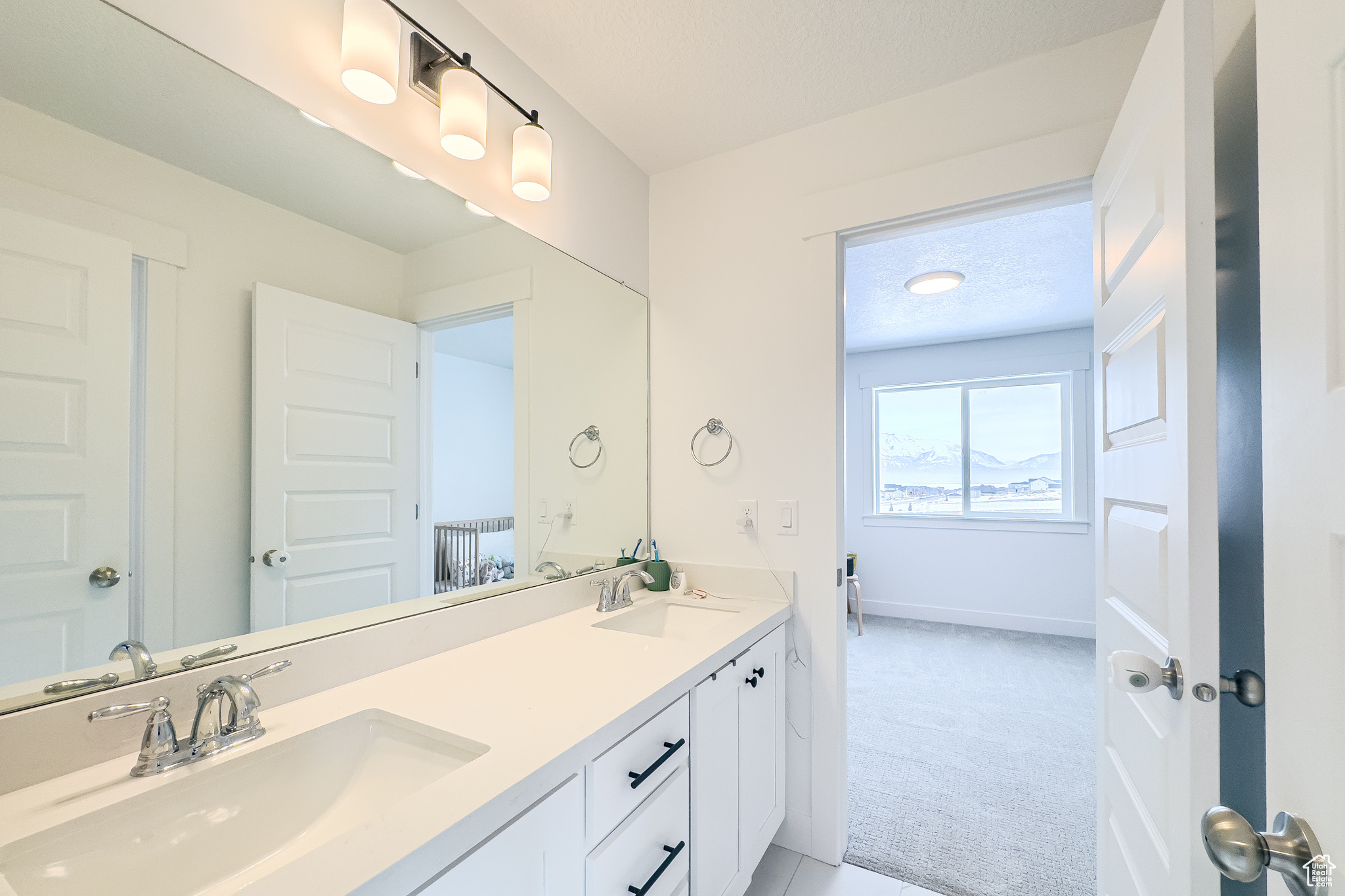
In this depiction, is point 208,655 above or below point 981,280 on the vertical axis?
below

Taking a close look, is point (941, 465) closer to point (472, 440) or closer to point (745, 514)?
point (745, 514)

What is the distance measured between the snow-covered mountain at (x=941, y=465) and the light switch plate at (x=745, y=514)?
360 centimetres

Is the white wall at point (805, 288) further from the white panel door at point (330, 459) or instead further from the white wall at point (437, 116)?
the white panel door at point (330, 459)

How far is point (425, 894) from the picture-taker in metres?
0.66

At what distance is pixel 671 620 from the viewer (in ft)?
6.31

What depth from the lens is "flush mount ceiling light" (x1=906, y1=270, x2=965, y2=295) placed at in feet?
10.6

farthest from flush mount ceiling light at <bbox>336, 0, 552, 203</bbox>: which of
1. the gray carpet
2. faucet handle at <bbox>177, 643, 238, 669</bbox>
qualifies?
the gray carpet

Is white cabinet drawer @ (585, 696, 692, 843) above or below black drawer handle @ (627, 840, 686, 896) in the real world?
above

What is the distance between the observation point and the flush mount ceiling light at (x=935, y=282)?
3.23 meters

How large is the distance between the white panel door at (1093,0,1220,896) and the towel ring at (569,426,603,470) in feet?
4.74

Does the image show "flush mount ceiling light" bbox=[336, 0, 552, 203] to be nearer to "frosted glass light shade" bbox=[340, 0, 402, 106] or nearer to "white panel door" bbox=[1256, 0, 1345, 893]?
"frosted glass light shade" bbox=[340, 0, 402, 106]

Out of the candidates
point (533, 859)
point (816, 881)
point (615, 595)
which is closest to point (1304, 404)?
point (533, 859)

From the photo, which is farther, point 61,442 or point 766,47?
point 766,47

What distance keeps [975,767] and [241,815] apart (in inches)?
105
